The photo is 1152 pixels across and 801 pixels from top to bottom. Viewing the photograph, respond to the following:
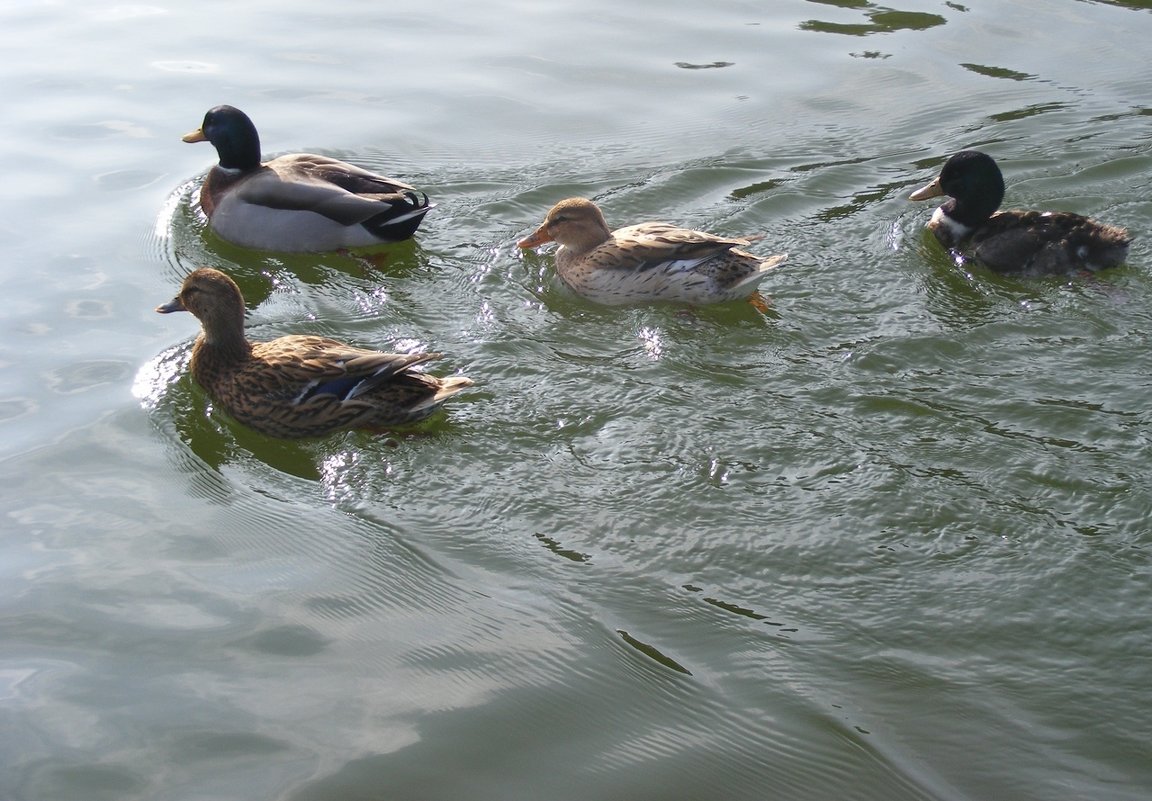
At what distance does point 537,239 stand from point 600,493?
2907 millimetres

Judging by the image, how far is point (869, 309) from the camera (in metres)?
7.36

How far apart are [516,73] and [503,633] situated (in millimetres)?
7454

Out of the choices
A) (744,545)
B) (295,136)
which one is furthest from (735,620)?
(295,136)

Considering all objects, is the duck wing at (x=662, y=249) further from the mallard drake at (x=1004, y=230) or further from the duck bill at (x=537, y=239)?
the mallard drake at (x=1004, y=230)

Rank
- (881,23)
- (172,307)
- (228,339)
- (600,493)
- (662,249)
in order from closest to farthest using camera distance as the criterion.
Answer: (600,493) → (228,339) → (172,307) → (662,249) → (881,23)

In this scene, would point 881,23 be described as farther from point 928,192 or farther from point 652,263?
point 652,263

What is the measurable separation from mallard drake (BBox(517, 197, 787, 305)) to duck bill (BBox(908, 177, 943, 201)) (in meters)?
1.49

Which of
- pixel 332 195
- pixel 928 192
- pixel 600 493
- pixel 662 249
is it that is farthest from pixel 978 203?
pixel 332 195

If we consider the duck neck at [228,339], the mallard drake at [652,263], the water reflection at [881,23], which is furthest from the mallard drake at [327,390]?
the water reflection at [881,23]

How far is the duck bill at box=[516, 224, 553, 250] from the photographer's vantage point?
822 centimetres

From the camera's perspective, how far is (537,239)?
27.0ft

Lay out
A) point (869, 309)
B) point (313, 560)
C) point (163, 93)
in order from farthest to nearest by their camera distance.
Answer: point (163, 93)
point (869, 309)
point (313, 560)

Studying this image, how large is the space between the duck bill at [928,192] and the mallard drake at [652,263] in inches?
58.7

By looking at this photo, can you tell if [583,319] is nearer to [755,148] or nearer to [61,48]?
[755,148]
